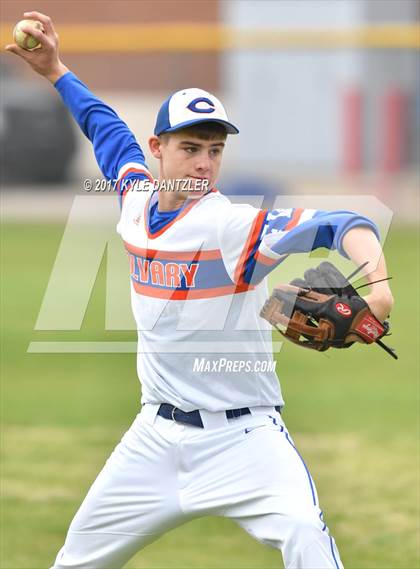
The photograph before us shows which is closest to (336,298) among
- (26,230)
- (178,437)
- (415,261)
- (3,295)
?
(178,437)

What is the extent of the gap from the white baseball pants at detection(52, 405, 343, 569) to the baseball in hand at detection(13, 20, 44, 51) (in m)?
1.64

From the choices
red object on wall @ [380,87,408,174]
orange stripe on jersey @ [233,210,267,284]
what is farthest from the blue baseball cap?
red object on wall @ [380,87,408,174]

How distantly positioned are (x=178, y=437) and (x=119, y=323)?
17.4 ft

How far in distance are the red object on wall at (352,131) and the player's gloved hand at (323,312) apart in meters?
15.3

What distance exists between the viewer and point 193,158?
13.4 ft

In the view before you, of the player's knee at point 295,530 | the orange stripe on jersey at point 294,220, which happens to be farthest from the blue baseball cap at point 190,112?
the player's knee at point 295,530

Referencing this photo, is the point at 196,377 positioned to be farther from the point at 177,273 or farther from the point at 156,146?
the point at 156,146

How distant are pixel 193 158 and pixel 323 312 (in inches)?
30.7

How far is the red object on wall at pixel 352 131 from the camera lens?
1905 centimetres

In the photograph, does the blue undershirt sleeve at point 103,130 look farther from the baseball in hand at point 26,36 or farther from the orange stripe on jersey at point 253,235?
the orange stripe on jersey at point 253,235

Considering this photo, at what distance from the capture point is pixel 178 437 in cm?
399

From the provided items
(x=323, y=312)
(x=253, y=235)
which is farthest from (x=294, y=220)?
(x=323, y=312)

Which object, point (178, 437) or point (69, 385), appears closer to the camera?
point (178, 437)

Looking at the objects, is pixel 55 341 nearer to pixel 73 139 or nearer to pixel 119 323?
pixel 119 323
